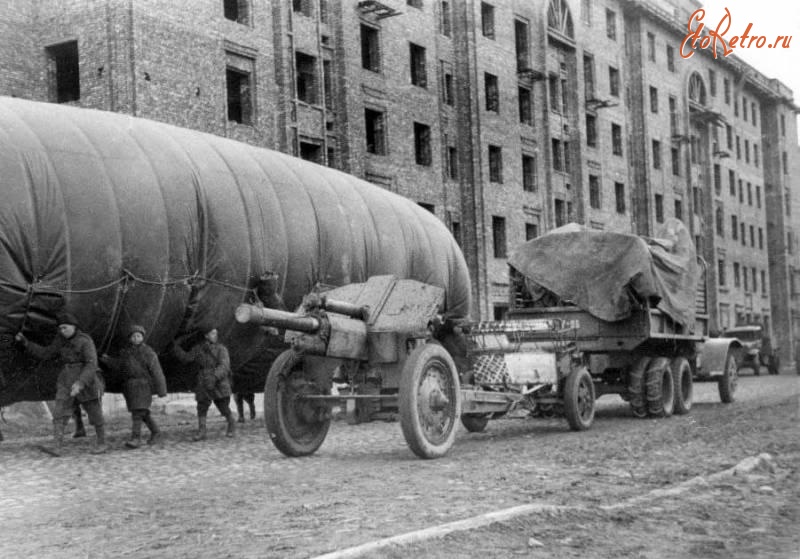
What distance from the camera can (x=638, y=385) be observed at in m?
14.4

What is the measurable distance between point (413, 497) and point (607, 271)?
7.78 meters

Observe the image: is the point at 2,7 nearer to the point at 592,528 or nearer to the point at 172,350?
the point at 172,350

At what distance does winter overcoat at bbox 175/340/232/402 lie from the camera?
12242 mm

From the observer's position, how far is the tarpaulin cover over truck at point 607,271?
46.0 ft

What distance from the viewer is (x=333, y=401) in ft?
32.1

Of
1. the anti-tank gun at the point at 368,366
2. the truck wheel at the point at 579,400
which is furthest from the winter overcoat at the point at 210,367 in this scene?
the truck wheel at the point at 579,400

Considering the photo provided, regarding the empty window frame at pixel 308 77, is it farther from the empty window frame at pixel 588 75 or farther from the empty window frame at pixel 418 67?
the empty window frame at pixel 588 75

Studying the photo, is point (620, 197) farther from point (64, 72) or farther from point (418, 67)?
point (64, 72)

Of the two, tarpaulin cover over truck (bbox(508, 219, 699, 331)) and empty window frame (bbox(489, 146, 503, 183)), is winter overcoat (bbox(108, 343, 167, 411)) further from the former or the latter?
empty window frame (bbox(489, 146, 503, 183))

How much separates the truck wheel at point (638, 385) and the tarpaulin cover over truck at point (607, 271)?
0.85 metres

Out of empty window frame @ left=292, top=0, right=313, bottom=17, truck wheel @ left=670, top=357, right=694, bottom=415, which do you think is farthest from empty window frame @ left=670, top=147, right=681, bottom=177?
truck wheel @ left=670, top=357, right=694, bottom=415

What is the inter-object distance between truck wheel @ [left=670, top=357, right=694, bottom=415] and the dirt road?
285 cm

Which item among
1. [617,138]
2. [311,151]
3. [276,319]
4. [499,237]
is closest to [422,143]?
[499,237]

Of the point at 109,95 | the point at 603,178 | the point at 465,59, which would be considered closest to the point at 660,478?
the point at 109,95
